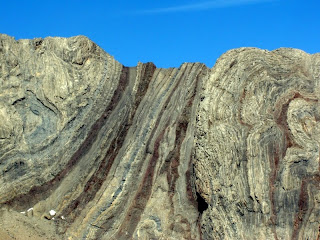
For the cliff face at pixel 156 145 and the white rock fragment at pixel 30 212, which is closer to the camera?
the cliff face at pixel 156 145

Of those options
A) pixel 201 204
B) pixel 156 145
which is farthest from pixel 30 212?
pixel 201 204

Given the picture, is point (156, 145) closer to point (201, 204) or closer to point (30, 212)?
point (201, 204)

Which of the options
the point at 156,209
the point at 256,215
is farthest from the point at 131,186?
the point at 256,215

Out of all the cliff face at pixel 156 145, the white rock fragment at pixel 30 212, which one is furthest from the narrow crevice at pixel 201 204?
the white rock fragment at pixel 30 212

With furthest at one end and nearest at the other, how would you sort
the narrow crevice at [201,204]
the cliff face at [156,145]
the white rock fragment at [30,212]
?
the white rock fragment at [30,212], the narrow crevice at [201,204], the cliff face at [156,145]

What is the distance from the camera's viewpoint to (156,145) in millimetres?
22938

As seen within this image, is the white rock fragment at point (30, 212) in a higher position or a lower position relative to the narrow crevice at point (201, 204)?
lower

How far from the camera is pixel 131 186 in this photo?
882 inches

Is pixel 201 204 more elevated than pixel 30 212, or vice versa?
pixel 201 204

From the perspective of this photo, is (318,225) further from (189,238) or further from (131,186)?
(131,186)

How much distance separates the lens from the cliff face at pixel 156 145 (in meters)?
19.9

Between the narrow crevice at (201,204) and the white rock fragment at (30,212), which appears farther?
the white rock fragment at (30,212)

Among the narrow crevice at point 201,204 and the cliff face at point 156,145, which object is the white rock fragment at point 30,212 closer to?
the cliff face at point 156,145

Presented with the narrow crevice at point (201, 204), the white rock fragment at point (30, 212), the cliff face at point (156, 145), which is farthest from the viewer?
the white rock fragment at point (30, 212)
